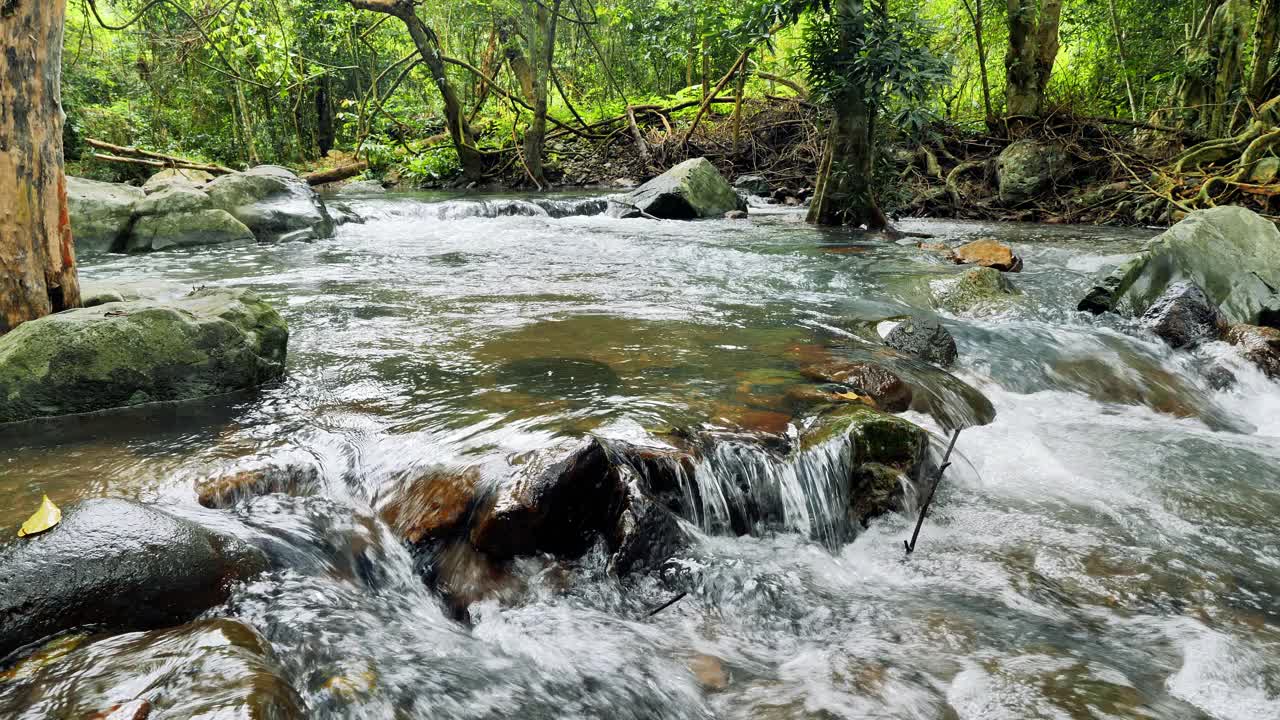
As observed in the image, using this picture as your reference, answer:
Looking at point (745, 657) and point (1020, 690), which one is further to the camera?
point (745, 657)

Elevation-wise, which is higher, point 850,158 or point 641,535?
Answer: point 850,158

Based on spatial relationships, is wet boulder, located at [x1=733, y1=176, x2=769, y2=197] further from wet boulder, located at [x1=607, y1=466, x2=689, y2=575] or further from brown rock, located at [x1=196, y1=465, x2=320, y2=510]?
brown rock, located at [x1=196, y1=465, x2=320, y2=510]

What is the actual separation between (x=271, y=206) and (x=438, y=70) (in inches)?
246

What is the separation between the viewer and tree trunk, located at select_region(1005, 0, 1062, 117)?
12.3 meters

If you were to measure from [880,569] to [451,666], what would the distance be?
73.7 inches

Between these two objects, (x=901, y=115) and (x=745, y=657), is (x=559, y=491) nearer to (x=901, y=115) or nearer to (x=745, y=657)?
(x=745, y=657)

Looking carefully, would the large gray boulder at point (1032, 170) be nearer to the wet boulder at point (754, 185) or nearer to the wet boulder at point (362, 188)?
the wet boulder at point (754, 185)

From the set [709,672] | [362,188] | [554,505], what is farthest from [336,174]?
[709,672]

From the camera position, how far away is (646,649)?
264 cm

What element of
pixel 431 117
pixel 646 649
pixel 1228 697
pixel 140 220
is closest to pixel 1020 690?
pixel 1228 697

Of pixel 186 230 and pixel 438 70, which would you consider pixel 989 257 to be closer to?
pixel 186 230

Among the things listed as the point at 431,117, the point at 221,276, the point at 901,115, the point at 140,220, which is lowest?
the point at 221,276

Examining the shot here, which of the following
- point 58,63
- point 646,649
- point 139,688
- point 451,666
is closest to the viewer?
point 139,688

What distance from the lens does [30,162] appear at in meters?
3.64
